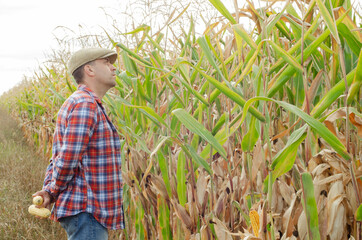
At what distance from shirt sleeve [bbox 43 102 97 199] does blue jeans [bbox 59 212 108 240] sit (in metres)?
0.13

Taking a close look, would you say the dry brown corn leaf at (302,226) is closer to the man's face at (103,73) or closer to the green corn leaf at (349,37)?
the green corn leaf at (349,37)

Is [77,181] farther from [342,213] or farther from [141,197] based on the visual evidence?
[342,213]

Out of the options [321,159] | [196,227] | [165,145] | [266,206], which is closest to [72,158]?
[165,145]

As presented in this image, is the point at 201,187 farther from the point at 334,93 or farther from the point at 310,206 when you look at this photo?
the point at 334,93

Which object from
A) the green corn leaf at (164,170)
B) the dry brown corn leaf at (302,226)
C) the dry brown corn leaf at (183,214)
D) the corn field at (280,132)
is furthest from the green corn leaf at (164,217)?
the dry brown corn leaf at (302,226)

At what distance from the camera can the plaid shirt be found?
1.53 m

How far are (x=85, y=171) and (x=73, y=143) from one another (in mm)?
158

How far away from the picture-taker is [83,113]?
60.6 inches

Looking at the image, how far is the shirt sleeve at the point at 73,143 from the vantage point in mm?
1518

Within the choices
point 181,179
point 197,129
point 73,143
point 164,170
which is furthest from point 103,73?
point 197,129

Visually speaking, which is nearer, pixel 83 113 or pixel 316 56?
pixel 316 56

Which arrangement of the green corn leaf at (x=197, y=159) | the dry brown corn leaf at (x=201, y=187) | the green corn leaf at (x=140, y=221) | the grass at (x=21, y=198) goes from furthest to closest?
the grass at (x=21, y=198), the green corn leaf at (x=140, y=221), the dry brown corn leaf at (x=201, y=187), the green corn leaf at (x=197, y=159)

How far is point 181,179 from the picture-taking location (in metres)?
1.44

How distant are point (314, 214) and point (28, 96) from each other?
6846 mm
